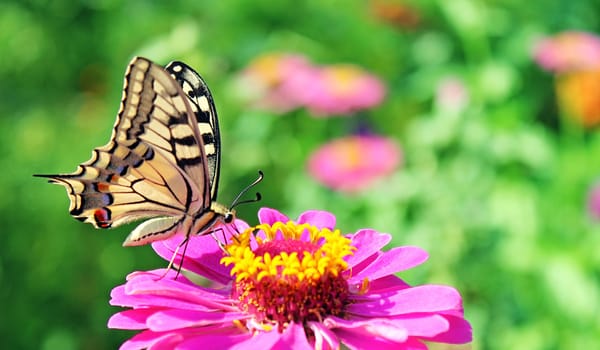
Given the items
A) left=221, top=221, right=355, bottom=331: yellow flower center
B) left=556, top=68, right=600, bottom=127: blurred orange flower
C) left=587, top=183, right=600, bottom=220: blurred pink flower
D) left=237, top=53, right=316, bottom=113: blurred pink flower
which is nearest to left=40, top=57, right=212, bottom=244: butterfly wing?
left=221, top=221, right=355, bottom=331: yellow flower center

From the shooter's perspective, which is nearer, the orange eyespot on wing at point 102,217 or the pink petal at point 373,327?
the pink petal at point 373,327

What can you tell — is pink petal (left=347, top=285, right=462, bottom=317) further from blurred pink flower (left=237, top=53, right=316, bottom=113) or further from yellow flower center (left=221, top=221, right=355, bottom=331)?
blurred pink flower (left=237, top=53, right=316, bottom=113)

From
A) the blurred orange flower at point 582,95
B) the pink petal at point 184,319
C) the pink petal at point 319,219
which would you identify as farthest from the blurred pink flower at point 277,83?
the pink petal at point 184,319

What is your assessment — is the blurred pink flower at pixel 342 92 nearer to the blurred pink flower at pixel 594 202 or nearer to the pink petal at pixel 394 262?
the blurred pink flower at pixel 594 202

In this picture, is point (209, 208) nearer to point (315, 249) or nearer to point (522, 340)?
point (315, 249)

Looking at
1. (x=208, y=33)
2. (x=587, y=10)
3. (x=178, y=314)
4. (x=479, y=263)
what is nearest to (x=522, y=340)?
A: (x=479, y=263)
